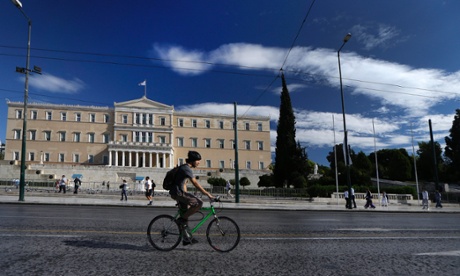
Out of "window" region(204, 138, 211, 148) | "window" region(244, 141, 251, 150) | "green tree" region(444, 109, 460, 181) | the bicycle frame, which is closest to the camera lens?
the bicycle frame

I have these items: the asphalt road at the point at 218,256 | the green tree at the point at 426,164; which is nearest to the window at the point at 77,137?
the asphalt road at the point at 218,256

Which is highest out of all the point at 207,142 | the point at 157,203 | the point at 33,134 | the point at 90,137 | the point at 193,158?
the point at 33,134

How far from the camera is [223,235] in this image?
5.38 m

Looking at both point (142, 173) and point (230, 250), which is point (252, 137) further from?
point (230, 250)

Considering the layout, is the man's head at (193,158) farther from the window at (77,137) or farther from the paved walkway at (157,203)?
the window at (77,137)

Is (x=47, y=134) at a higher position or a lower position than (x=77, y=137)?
higher

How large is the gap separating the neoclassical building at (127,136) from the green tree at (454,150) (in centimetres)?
4055

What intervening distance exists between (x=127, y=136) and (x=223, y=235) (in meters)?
76.3

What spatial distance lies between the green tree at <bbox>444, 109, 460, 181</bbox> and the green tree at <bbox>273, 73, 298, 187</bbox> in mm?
34917

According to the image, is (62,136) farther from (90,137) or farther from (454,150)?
(454,150)

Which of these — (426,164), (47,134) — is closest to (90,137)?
(47,134)

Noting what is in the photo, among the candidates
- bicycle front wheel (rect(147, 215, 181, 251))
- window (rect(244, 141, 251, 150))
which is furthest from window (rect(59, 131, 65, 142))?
bicycle front wheel (rect(147, 215, 181, 251))

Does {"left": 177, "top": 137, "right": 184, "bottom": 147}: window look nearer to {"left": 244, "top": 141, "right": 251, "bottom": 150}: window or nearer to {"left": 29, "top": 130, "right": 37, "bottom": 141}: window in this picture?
{"left": 244, "top": 141, "right": 251, "bottom": 150}: window

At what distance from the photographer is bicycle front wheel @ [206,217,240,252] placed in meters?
5.26
